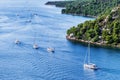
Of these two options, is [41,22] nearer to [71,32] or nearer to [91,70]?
[71,32]

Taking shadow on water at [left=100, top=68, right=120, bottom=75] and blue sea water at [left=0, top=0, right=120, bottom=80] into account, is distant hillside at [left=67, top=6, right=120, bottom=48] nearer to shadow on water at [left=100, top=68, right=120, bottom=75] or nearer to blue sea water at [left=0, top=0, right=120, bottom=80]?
blue sea water at [left=0, top=0, right=120, bottom=80]

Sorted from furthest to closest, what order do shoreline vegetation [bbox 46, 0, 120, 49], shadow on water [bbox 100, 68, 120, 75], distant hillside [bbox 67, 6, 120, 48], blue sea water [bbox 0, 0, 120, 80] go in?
distant hillside [bbox 67, 6, 120, 48], shoreline vegetation [bbox 46, 0, 120, 49], shadow on water [bbox 100, 68, 120, 75], blue sea water [bbox 0, 0, 120, 80]

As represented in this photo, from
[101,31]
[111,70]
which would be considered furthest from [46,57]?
[101,31]

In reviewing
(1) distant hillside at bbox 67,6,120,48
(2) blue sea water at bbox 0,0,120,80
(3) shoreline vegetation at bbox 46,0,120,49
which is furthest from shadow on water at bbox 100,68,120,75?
(1) distant hillside at bbox 67,6,120,48

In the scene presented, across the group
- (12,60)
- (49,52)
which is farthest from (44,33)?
(12,60)

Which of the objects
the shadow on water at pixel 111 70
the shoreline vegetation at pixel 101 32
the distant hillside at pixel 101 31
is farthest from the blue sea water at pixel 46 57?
the distant hillside at pixel 101 31

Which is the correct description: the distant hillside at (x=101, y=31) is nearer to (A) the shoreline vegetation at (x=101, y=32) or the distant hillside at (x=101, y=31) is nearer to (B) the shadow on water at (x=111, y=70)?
(A) the shoreline vegetation at (x=101, y=32)
